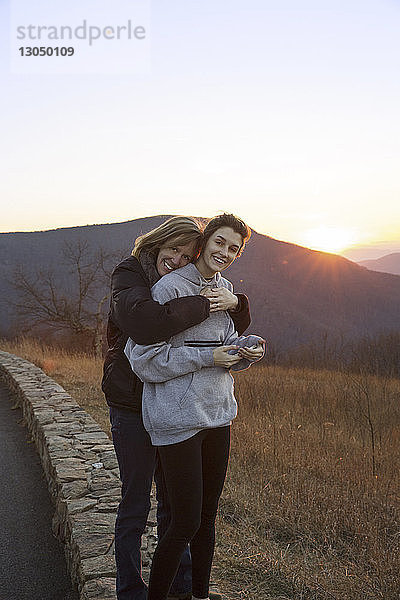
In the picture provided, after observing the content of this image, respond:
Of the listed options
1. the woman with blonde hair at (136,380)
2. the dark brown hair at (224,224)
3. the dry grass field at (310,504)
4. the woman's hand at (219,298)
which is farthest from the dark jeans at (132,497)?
the dark brown hair at (224,224)

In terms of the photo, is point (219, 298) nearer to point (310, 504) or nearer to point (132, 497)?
point (132, 497)

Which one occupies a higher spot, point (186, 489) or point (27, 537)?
point (186, 489)

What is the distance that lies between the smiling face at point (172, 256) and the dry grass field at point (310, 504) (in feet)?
5.68

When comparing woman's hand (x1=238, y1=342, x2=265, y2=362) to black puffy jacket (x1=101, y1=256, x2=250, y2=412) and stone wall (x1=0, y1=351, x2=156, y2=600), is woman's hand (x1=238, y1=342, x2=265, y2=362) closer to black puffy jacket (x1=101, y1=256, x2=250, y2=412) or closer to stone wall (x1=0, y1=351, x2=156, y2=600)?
black puffy jacket (x1=101, y1=256, x2=250, y2=412)

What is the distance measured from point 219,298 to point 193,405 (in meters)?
0.46

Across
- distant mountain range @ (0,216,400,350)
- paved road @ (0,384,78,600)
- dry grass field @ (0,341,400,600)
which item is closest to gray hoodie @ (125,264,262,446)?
dry grass field @ (0,341,400,600)

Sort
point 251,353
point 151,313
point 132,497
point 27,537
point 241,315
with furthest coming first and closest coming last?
point 27,537, point 241,315, point 132,497, point 251,353, point 151,313

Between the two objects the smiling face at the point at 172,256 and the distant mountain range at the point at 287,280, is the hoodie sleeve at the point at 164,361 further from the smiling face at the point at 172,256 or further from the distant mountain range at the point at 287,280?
the distant mountain range at the point at 287,280

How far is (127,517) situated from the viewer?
2.38m

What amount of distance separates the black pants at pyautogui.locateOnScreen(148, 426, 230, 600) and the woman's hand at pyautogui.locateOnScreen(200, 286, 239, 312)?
0.50m

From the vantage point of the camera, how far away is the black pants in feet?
6.96

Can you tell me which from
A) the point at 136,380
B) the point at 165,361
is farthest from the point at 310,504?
the point at 165,361

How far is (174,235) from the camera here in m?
2.28

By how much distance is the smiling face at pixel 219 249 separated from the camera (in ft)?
7.51
